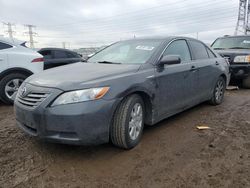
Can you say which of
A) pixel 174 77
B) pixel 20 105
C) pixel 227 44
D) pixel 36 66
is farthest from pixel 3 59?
pixel 227 44

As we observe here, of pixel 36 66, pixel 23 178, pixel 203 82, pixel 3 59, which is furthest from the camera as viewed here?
pixel 36 66

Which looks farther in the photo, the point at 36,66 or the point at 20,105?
the point at 36,66

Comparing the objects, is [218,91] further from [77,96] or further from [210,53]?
[77,96]

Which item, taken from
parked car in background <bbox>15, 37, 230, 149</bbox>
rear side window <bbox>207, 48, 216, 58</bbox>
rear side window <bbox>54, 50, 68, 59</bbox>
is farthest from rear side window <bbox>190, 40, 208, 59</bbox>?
rear side window <bbox>54, 50, 68, 59</bbox>

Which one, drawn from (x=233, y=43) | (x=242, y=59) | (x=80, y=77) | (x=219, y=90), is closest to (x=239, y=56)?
(x=242, y=59)

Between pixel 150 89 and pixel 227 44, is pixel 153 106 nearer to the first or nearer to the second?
pixel 150 89

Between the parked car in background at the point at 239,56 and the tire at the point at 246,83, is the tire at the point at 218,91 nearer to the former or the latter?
the parked car in background at the point at 239,56

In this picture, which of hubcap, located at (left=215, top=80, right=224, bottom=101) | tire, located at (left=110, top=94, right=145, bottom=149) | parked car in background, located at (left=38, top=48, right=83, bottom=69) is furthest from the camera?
parked car in background, located at (left=38, top=48, right=83, bottom=69)

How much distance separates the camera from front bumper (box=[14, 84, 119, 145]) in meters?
2.49

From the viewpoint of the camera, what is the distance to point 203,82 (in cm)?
448

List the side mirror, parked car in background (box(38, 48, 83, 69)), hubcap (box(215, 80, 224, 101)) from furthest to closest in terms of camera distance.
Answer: parked car in background (box(38, 48, 83, 69)) → hubcap (box(215, 80, 224, 101)) → the side mirror

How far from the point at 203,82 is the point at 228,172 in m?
2.24

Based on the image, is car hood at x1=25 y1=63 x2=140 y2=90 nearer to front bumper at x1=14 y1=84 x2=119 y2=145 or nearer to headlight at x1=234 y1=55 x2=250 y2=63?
front bumper at x1=14 y1=84 x2=119 y2=145

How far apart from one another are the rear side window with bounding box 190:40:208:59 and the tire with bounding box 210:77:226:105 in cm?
76
